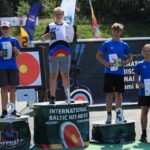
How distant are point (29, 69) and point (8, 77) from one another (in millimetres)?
3699

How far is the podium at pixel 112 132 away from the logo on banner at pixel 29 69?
3.85m

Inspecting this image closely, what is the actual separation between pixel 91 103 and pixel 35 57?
1724 mm

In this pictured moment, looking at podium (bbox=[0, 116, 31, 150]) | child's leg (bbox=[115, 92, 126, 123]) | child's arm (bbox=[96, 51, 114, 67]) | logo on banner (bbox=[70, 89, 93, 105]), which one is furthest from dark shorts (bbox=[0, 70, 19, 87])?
logo on banner (bbox=[70, 89, 93, 105])

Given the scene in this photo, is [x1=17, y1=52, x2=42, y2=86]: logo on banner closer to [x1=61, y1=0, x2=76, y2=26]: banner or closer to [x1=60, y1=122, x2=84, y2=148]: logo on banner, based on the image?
[x1=61, y1=0, x2=76, y2=26]: banner

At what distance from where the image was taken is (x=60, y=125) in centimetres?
764

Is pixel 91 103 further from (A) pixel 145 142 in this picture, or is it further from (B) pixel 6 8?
(B) pixel 6 8

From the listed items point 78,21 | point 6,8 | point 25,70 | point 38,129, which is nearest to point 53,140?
point 38,129

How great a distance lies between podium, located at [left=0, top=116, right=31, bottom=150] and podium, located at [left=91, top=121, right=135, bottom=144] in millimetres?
1190

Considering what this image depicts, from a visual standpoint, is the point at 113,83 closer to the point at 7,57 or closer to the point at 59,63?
the point at 59,63

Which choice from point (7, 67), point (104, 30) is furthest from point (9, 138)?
point (104, 30)

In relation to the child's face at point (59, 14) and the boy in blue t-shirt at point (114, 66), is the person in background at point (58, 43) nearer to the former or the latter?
the child's face at point (59, 14)

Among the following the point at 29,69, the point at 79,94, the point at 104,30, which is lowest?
the point at 79,94

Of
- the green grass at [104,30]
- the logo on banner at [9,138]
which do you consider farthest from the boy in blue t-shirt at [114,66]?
the green grass at [104,30]

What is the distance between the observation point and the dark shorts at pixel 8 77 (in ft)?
26.2
